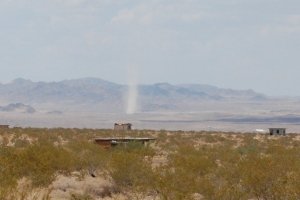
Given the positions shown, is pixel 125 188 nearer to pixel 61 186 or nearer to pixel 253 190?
pixel 61 186

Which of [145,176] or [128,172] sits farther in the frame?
[128,172]

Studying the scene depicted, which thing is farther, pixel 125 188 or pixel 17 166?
pixel 17 166

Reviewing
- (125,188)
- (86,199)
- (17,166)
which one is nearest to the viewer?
(86,199)

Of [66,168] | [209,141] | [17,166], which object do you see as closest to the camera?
[17,166]

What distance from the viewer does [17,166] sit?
53.2ft

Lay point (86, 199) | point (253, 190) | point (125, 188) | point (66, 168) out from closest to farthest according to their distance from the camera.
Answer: point (86, 199) → point (253, 190) → point (125, 188) → point (66, 168)

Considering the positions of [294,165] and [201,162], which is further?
[201,162]

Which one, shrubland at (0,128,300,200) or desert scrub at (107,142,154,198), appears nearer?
shrubland at (0,128,300,200)

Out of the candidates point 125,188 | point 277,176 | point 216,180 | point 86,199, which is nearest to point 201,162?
point 216,180

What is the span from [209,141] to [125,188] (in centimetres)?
2407

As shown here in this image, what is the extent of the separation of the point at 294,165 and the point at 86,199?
718 centimetres

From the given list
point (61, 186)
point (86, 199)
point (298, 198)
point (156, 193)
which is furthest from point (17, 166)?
point (298, 198)

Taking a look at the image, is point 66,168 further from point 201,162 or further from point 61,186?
point 201,162

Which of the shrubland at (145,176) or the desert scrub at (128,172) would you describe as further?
the desert scrub at (128,172)
